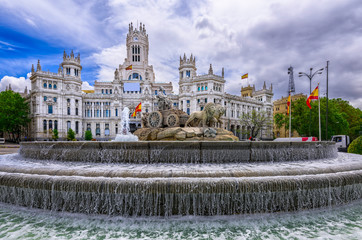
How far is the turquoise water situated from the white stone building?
57.2 metres

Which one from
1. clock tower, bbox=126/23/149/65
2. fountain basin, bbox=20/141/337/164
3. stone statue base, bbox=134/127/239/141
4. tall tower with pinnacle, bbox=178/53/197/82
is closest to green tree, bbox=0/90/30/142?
clock tower, bbox=126/23/149/65

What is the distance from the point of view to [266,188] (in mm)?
5844

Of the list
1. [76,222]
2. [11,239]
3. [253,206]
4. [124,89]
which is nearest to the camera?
[11,239]

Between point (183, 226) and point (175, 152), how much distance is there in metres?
3.65

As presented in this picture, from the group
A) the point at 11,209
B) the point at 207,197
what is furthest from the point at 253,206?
the point at 11,209

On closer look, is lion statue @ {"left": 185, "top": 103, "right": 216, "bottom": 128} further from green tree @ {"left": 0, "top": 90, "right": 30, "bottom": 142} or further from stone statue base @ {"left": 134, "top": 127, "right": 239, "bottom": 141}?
green tree @ {"left": 0, "top": 90, "right": 30, "bottom": 142}

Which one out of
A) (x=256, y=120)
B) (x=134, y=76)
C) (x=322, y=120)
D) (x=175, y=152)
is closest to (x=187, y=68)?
(x=134, y=76)

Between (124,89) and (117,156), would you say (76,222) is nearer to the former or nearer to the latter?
(117,156)

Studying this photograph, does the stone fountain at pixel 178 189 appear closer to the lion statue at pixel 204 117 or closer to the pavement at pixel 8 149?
the lion statue at pixel 204 117

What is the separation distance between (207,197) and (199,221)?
675mm

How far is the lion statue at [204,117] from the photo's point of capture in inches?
558

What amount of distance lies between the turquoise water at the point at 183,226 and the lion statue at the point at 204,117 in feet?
28.4

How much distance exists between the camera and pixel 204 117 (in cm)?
1424

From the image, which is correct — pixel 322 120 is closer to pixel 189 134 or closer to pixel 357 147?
pixel 357 147
